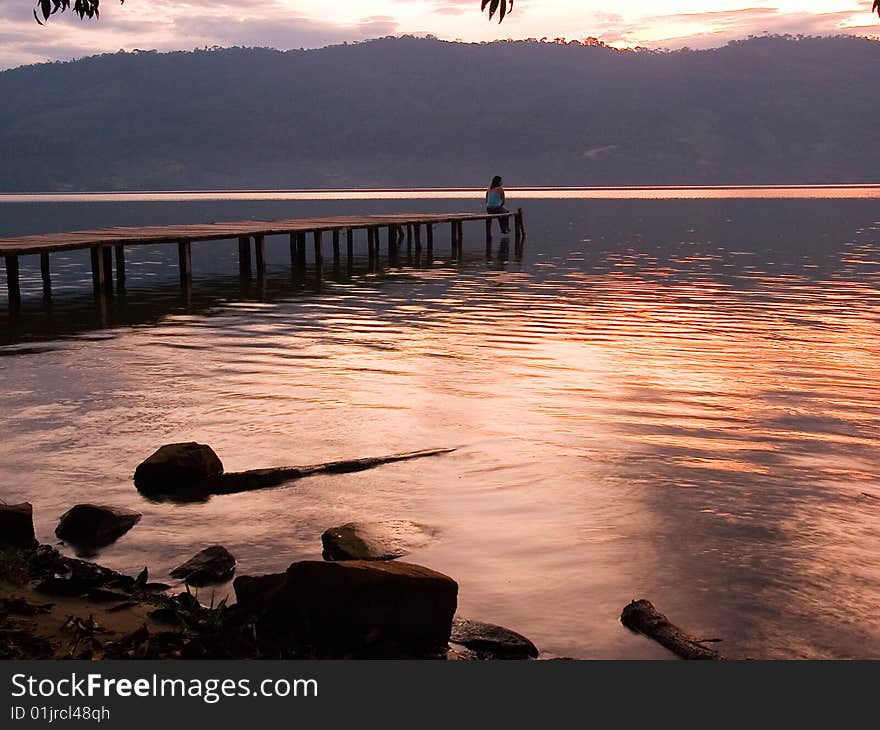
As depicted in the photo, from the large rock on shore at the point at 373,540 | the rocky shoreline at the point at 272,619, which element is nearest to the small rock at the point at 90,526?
the rocky shoreline at the point at 272,619

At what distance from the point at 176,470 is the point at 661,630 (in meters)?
4.25

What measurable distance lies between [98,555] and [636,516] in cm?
374

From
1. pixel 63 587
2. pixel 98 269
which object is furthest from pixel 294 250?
pixel 63 587

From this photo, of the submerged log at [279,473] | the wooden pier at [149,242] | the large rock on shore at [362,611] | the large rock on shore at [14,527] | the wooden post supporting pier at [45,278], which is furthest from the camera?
the wooden post supporting pier at [45,278]

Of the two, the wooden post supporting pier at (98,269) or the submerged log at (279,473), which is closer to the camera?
the submerged log at (279,473)

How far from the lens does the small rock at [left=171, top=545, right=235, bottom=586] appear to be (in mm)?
7312

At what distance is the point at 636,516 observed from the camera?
8.55 metres

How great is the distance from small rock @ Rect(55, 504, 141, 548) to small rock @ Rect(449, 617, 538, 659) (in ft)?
9.44

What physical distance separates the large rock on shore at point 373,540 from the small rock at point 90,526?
1.49 metres

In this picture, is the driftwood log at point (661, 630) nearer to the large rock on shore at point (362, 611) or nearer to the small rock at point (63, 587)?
the large rock on shore at point (362, 611)

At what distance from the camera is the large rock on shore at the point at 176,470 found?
9164 millimetres

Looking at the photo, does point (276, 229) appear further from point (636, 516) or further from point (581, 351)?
point (636, 516)
